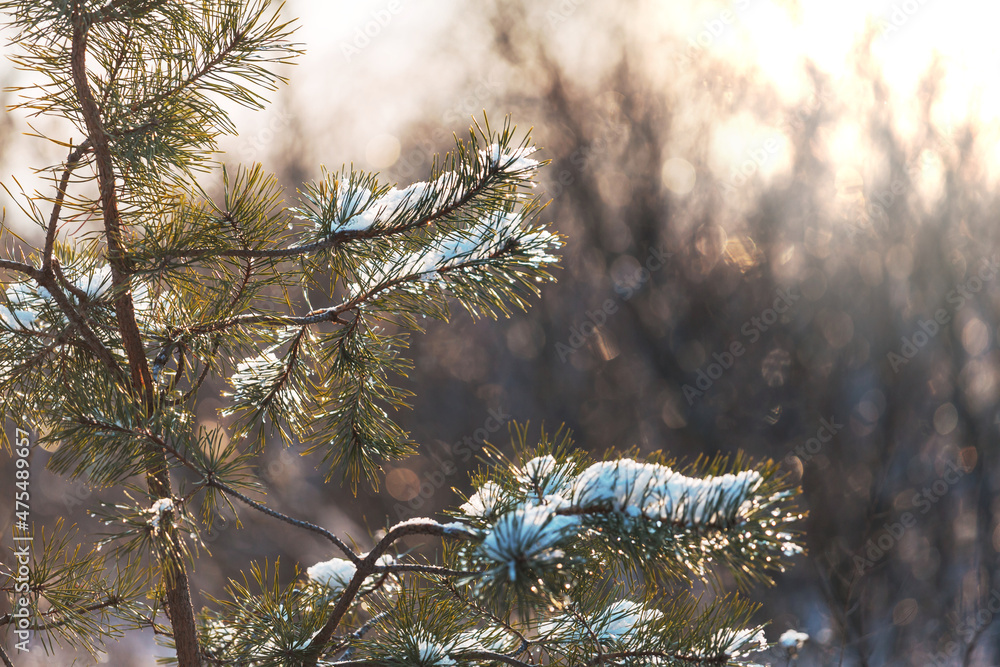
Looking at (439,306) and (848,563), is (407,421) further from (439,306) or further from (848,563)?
(439,306)

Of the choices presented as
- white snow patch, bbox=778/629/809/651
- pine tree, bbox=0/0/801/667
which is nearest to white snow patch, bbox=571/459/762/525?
pine tree, bbox=0/0/801/667

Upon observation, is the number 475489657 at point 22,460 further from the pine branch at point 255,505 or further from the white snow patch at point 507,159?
the white snow patch at point 507,159

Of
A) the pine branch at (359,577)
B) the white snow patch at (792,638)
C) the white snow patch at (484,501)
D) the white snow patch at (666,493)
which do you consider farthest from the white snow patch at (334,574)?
the white snow patch at (792,638)


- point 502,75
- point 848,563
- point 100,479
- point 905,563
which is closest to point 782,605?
point 848,563

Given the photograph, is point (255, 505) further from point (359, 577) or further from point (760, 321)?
point (760, 321)

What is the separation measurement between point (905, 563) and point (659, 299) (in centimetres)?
230

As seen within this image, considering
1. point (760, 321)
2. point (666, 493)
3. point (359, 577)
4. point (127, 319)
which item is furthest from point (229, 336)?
point (760, 321)

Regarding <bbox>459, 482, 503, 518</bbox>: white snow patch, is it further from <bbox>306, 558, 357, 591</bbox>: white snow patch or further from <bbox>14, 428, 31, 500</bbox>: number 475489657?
<bbox>14, 428, 31, 500</bbox>: number 475489657

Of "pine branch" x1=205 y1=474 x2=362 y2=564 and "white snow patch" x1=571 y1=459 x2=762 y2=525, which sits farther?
"pine branch" x1=205 y1=474 x2=362 y2=564

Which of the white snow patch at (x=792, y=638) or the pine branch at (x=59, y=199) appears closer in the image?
the pine branch at (x=59, y=199)

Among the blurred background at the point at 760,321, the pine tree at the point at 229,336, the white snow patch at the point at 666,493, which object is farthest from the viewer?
the blurred background at the point at 760,321

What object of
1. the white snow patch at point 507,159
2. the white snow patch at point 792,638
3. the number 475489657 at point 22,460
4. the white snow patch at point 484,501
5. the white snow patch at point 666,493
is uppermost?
the white snow patch at point 507,159

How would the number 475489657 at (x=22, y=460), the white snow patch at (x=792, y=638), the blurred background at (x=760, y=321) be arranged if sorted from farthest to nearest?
1. the blurred background at (x=760, y=321)
2. the white snow patch at (x=792, y=638)
3. the number 475489657 at (x=22, y=460)

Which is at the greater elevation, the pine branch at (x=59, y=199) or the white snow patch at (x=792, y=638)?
the pine branch at (x=59, y=199)
